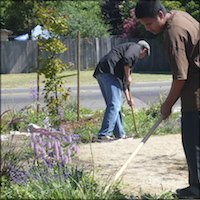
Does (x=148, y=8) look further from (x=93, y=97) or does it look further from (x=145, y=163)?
(x=93, y=97)

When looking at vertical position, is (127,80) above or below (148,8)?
below

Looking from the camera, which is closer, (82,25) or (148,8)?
(148,8)

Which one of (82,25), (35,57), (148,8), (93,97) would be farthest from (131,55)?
(82,25)

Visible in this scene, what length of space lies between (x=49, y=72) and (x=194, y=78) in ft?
19.2

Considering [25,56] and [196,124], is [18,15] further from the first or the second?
[196,124]

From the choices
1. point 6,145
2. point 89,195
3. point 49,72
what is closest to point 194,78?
point 89,195

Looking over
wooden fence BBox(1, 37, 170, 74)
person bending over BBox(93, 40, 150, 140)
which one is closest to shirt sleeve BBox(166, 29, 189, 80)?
person bending over BBox(93, 40, 150, 140)

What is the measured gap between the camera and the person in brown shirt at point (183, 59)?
15.9 ft

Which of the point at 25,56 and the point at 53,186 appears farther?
the point at 25,56

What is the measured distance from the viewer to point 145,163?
7090 millimetres

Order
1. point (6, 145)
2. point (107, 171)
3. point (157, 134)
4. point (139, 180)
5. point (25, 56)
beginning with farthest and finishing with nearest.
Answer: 1. point (25, 56)
2. point (157, 134)
3. point (107, 171)
4. point (139, 180)
5. point (6, 145)

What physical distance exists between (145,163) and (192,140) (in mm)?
1972

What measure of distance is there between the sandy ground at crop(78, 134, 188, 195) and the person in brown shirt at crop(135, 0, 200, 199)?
0.67 metres

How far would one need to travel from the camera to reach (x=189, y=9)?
28.9m
